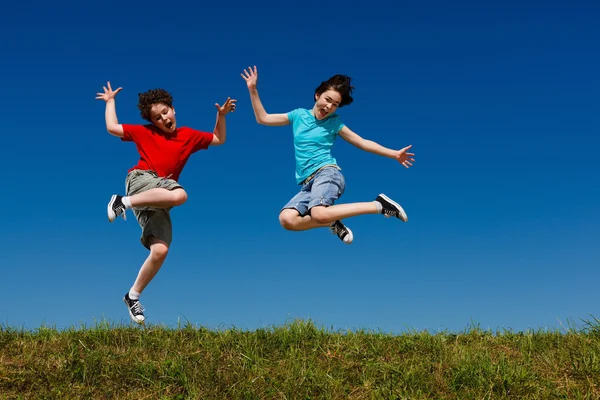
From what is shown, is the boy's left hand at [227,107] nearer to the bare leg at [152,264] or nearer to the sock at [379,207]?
the bare leg at [152,264]

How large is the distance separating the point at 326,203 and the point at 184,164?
7.11ft

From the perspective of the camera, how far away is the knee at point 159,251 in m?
8.21

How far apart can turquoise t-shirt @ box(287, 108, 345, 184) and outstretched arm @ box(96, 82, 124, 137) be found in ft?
8.34

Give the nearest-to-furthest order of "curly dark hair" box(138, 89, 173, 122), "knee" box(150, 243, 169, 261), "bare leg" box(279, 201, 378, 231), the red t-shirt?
"bare leg" box(279, 201, 378, 231) → "knee" box(150, 243, 169, 261) → the red t-shirt → "curly dark hair" box(138, 89, 173, 122)

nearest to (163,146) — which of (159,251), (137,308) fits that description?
(159,251)

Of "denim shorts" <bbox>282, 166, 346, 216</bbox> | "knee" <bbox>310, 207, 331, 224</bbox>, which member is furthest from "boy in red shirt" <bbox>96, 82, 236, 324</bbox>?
A: "knee" <bbox>310, 207, 331, 224</bbox>

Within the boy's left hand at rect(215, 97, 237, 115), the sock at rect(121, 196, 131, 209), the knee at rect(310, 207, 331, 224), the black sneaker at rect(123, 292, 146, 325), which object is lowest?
the black sneaker at rect(123, 292, 146, 325)

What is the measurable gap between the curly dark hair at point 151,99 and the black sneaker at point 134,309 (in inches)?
106

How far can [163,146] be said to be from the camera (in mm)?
8352

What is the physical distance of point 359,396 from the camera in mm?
5660

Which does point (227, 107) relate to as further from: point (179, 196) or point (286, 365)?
point (286, 365)

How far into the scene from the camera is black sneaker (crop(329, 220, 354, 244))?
859 cm

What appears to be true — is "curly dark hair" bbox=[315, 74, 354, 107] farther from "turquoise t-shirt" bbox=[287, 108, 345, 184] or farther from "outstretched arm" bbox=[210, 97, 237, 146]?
"outstretched arm" bbox=[210, 97, 237, 146]

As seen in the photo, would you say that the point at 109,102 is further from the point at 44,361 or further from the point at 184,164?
the point at 44,361
